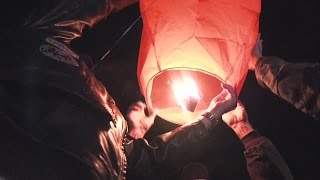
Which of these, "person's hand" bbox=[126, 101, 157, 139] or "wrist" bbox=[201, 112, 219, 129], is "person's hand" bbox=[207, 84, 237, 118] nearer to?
"wrist" bbox=[201, 112, 219, 129]

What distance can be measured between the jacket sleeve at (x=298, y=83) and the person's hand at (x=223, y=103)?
338mm

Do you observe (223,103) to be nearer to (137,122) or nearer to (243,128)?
(137,122)

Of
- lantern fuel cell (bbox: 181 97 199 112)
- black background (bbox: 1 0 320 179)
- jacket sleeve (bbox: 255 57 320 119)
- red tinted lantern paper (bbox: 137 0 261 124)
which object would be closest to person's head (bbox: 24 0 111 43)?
red tinted lantern paper (bbox: 137 0 261 124)

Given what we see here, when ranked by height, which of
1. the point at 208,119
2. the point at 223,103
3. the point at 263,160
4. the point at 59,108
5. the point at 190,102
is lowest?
the point at 263,160

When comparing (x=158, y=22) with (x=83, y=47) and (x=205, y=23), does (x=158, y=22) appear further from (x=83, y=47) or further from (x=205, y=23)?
(x=83, y=47)

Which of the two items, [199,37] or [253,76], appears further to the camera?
[253,76]

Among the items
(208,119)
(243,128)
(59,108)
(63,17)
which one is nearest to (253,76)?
(243,128)

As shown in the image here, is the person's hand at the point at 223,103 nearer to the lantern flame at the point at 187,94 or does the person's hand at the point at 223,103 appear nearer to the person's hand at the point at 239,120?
the lantern flame at the point at 187,94

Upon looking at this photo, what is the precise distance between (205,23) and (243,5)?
21cm

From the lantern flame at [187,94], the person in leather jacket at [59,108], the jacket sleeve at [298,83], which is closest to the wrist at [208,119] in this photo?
the person in leather jacket at [59,108]

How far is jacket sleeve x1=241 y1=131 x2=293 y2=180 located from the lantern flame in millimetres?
1188

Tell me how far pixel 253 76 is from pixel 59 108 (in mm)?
2592

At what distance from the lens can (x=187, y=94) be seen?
2385 mm

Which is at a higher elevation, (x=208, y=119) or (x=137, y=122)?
(x=208, y=119)
